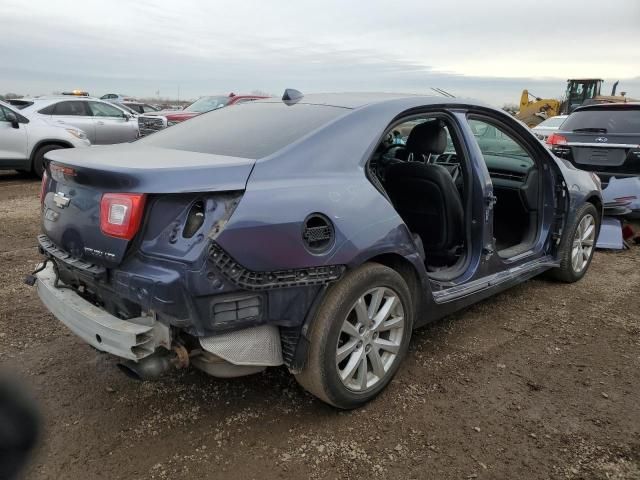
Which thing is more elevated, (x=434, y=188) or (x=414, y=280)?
(x=434, y=188)

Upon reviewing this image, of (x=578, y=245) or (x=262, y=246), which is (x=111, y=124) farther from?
(x=262, y=246)

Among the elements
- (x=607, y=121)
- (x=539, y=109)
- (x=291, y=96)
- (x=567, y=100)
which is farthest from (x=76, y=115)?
(x=567, y=100)

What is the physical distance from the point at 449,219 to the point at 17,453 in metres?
2.72

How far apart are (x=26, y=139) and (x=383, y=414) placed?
9.14 metres

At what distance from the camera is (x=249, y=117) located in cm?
Answer: 319

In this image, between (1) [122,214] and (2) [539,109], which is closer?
(1) [122,214]

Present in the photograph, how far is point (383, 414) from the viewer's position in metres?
2.72

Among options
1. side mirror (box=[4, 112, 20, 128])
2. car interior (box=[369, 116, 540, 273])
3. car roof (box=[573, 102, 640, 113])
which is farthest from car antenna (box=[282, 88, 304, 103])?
side mirror (box=[4, 112, 20, 128])

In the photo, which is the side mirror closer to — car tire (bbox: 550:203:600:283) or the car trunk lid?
the car trunk lid

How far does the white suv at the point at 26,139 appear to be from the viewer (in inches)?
366

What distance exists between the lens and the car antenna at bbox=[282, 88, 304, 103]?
11.1 feet

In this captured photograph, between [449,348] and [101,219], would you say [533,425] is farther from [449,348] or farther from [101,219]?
[101,219]

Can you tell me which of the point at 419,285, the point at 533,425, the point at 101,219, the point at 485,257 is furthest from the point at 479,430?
the point at 101,219

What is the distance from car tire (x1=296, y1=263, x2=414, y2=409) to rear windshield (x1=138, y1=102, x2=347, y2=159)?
0.76m
